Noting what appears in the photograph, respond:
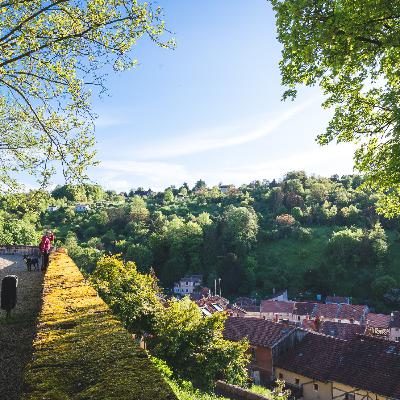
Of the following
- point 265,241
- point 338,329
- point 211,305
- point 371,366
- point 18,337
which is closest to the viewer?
point 18,337

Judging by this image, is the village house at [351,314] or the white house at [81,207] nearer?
the village house at [351,314]

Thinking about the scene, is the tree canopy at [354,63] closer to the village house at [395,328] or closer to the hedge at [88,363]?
the hedge at [88,363]

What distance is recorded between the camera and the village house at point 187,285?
270 ft

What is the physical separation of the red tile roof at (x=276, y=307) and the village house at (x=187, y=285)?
22.3 metres

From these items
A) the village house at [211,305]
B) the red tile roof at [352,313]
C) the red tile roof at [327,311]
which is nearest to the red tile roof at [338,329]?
the village house at [211,305]

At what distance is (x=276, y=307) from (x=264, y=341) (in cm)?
3313

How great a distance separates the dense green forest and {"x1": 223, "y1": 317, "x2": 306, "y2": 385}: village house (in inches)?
1290

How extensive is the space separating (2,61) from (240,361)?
44.2ft

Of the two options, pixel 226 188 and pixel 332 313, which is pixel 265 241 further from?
pixel 226 188

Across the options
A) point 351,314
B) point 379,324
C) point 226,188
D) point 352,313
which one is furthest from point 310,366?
point 226,188

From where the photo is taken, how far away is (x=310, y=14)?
798cm

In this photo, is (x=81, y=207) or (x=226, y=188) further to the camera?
(x=226, y=188)

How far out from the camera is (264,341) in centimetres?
3072

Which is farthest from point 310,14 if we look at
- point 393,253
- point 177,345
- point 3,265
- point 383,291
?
point 393,253
